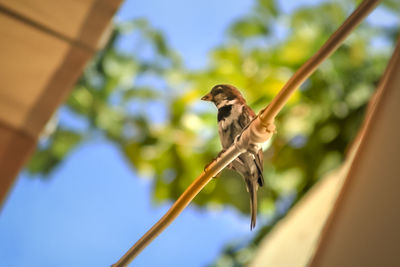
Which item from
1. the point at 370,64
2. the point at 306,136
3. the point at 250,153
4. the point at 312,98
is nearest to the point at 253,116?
the point at 250,153

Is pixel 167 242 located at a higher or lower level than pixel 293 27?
lower

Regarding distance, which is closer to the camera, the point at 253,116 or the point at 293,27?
the point at 253,116

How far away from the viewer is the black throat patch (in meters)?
0.22

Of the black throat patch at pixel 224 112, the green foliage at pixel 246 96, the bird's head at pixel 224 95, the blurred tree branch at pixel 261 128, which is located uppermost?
the green foliage at pixel 246 96

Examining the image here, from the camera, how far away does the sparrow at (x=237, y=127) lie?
8.4 inches

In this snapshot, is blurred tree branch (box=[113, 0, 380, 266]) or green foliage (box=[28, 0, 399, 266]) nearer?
blurred tree branch (box=[113, 0, 380, 266])

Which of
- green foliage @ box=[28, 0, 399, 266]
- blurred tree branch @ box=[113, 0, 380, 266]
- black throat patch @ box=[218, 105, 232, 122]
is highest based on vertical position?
green foliage @ box=[28, 0, 399, 266]

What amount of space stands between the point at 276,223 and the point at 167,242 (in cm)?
37

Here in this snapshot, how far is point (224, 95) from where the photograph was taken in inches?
9.0

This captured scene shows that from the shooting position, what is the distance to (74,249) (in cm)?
29

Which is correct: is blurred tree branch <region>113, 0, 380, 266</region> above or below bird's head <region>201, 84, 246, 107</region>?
below

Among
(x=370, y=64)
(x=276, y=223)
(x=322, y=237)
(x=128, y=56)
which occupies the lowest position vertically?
(x=322, y=237)

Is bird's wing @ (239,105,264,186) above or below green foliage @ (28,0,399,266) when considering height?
below

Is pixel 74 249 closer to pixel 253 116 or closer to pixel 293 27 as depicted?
pixel 253 116
